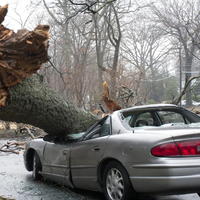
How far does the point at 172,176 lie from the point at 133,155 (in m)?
0.55

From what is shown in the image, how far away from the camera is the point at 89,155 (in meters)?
6.04

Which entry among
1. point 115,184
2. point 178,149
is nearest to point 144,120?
point 115,184

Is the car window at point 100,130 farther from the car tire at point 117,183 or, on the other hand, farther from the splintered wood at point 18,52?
the splintered wood at point 18,52

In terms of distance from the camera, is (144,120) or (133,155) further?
(144,120)

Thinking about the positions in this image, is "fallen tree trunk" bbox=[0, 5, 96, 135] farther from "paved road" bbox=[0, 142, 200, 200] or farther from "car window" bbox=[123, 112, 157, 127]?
"paved road" bbox=[0, 142, 200, 200]

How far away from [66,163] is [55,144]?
595 millimetres

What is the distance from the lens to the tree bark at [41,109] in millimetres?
5078

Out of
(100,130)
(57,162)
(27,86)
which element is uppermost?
(27,86)

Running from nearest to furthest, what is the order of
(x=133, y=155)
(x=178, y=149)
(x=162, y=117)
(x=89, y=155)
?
(x=178, y=149) → (x=133, y=155) → (x=89, y=155) → (x=162, y=117)

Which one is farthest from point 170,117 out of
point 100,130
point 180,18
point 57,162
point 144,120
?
point 180,18

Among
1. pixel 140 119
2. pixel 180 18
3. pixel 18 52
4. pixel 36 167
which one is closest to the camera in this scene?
pixel 18 52

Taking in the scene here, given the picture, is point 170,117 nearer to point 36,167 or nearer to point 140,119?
point 140,119

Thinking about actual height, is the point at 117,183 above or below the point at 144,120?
below

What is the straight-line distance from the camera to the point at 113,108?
926cm
